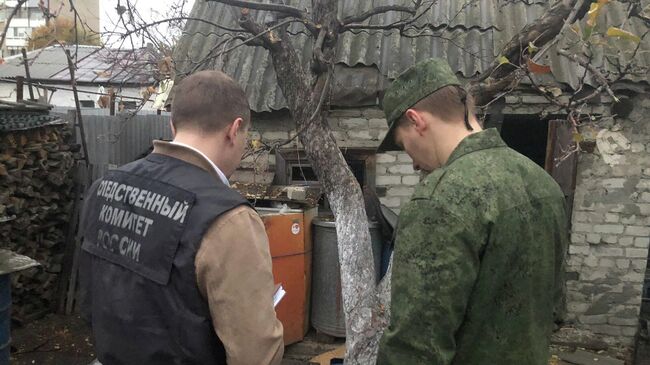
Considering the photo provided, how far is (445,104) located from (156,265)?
3.43 ft

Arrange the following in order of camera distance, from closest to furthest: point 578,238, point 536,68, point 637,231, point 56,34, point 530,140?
1. point 536,68
2. point 56,34
3. point 637,231
4. point 578,238
5. point 530,140

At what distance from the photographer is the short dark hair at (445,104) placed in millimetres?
1625

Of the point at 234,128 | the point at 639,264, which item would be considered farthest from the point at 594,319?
the point at 234,128

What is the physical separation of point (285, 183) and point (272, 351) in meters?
3.91

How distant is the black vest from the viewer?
4.62 ft

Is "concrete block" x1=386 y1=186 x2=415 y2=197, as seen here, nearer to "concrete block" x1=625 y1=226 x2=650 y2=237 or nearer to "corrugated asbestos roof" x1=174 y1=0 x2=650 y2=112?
"corrugated asbestos roof" x1=174 y1=0 x2=650 y2=112

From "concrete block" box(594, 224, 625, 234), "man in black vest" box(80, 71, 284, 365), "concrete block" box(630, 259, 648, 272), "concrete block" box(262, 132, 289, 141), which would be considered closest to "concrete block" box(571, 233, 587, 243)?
"concrete block" box(594, 224, 625, 234)

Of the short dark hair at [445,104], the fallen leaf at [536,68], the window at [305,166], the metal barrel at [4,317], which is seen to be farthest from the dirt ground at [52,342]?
the fallen leaf at [536,68]

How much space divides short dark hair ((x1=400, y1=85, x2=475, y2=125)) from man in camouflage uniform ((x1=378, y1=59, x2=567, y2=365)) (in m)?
0.01

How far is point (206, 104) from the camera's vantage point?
161 centimetres

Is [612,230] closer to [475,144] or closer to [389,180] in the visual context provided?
[389,180]

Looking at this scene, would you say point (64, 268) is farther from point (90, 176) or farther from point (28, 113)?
point (28, 113)

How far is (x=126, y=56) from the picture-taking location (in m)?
4.04

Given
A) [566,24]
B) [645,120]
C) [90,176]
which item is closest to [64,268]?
[90,176]
